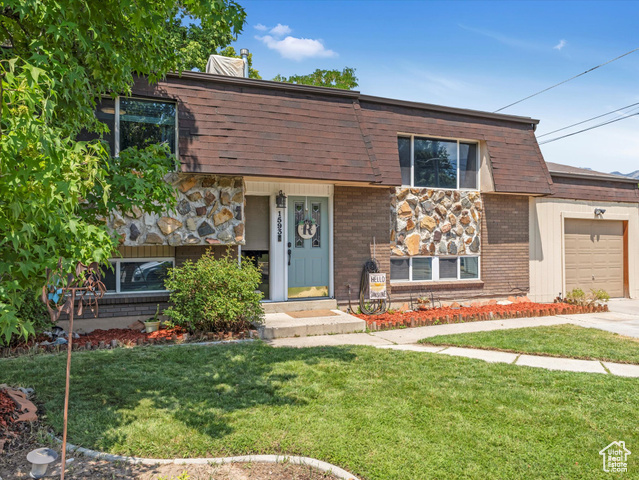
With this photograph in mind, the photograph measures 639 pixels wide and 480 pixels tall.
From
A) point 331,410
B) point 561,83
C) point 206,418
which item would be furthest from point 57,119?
point 561,83

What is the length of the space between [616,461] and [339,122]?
26.2 feet

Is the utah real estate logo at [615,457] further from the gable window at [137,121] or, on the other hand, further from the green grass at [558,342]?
the gable window at [137,121]

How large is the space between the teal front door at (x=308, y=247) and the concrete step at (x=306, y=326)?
45.5 inches

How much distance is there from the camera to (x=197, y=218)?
335 inches

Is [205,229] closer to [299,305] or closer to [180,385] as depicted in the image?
[299,305]

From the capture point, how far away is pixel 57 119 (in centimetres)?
407

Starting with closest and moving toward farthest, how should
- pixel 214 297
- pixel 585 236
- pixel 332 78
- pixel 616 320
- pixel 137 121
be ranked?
pixel 214 297 < pixel 137 121 < pixel 616 320 < pixel 585 236 < pixel 332 78

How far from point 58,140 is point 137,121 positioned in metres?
6.32

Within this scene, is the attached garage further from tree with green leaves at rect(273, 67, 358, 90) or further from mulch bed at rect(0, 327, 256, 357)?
tree with green leaves at rect(273, 67, 358, 90)

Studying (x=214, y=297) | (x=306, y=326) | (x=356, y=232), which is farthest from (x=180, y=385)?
(x=356, y=232)

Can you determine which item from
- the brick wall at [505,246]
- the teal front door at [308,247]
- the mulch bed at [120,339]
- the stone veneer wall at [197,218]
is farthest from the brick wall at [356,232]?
the brick wall at [505,246]

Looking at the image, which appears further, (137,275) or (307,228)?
(307,228)

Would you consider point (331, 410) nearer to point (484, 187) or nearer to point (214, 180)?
point (214, 180)

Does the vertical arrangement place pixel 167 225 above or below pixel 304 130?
below
